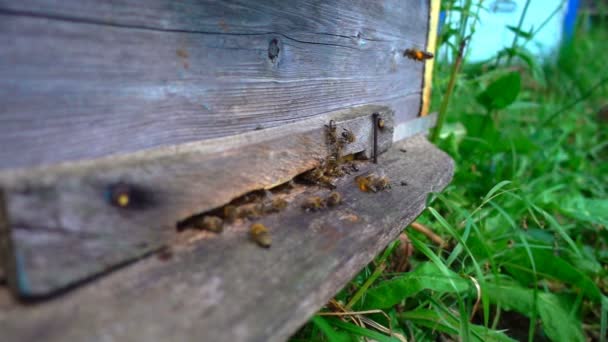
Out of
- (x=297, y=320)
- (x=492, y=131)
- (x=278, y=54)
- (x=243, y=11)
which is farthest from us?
(x=492, y=131)

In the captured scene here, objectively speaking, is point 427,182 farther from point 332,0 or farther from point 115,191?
point 115,191

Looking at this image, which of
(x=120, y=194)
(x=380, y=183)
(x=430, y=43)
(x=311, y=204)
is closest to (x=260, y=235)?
(x=311, y=204)

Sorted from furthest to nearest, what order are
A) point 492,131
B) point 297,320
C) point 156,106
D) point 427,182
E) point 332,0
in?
point 492,131
point 427,182
point 332,0
point 156,106
point 297,320

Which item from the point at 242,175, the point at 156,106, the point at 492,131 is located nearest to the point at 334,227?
the point at 242,175

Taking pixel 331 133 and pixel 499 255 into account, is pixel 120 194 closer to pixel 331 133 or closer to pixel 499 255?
pixel 331 133

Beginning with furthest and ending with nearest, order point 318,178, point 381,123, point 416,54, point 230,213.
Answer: point 416,54 → point 381,123 → point 318,178 → point 230,213

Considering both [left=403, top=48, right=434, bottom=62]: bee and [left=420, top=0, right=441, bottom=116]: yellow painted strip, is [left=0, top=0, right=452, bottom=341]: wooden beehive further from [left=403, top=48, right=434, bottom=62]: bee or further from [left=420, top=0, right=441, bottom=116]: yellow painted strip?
[left=420, top=0, right=441, bottom=116]: yellow painted strip

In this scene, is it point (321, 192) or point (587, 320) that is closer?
point (321, 192)
